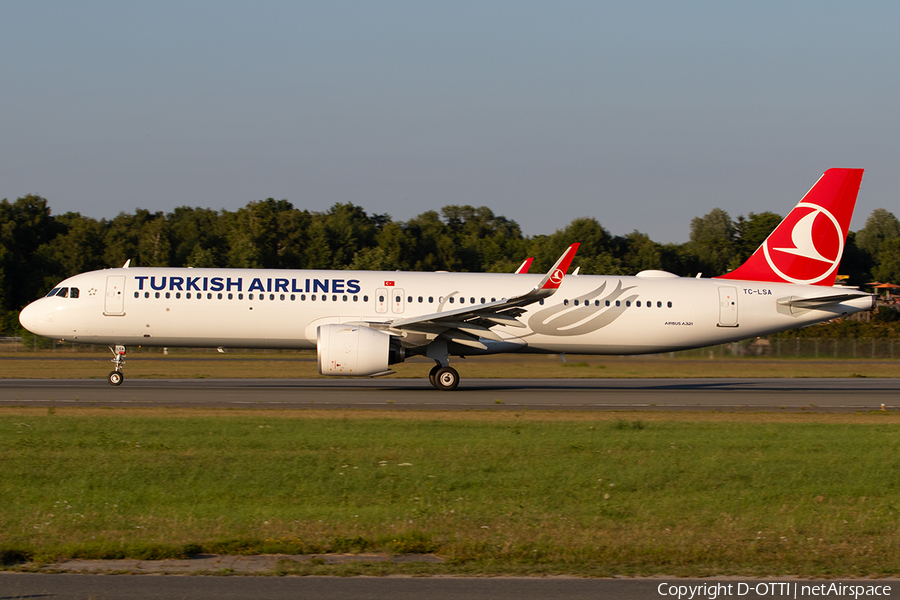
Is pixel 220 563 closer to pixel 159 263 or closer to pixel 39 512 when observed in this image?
pixel 39 512

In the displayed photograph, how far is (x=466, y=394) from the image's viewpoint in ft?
75.7

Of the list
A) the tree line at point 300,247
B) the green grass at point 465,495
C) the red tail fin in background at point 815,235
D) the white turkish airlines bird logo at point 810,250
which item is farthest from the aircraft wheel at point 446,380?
the tree line at point 300,247

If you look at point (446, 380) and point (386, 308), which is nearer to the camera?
point (446, 380)

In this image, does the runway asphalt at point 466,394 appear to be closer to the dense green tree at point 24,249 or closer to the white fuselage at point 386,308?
the white fuselage at point 386,308

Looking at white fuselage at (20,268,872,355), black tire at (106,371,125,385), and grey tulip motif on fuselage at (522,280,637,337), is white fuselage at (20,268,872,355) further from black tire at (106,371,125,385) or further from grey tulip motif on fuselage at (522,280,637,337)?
black tire at (106,371,125,385)

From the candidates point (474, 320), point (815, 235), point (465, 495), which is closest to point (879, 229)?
point (815, 235)

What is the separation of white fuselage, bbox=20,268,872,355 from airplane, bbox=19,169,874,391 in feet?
0.11

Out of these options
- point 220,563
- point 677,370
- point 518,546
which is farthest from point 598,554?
point 677,370

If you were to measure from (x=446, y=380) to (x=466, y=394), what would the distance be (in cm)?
115

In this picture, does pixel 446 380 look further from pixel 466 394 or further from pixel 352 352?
pixel 352 352

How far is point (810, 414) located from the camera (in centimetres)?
1880

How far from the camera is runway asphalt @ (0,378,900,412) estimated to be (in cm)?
1969

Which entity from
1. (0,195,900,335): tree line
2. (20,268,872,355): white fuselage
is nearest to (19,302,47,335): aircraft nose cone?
(20,268,872,355): white fuselage

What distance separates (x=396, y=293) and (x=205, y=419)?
10.1 meters
